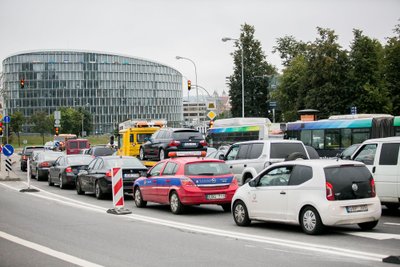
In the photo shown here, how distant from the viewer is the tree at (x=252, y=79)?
7962cm

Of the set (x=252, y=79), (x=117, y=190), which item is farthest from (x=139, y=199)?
(x=252, y=79)

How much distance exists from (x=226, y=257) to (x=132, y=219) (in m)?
6.18

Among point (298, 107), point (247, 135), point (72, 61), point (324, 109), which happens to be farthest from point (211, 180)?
point (72, 61)

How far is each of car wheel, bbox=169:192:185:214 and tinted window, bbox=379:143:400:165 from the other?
5300 millimetres

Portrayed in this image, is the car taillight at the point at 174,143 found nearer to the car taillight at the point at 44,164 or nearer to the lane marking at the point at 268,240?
the lane marking at the point at 268,240

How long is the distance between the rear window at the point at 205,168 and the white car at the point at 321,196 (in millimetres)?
3361

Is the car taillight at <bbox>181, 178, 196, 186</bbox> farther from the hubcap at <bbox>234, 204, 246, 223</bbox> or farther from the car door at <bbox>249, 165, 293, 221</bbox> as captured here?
the car door at <bbox>249, 165, 293, 221</bbox>

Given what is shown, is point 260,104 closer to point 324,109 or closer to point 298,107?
point 298,107

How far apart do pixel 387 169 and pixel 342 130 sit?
19.5 m

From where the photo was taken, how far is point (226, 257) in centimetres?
917

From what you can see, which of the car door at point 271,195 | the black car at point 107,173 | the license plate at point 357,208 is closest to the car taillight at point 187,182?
the car door at point 271,195

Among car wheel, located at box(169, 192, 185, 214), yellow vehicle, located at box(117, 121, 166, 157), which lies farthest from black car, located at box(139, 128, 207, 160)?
car wheel, located at box(169, 192, 185, 214)

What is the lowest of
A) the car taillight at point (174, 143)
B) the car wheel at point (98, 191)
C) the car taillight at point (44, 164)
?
the car wheel at point (98, 191)

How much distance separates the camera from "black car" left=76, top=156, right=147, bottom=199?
20.8 metres
